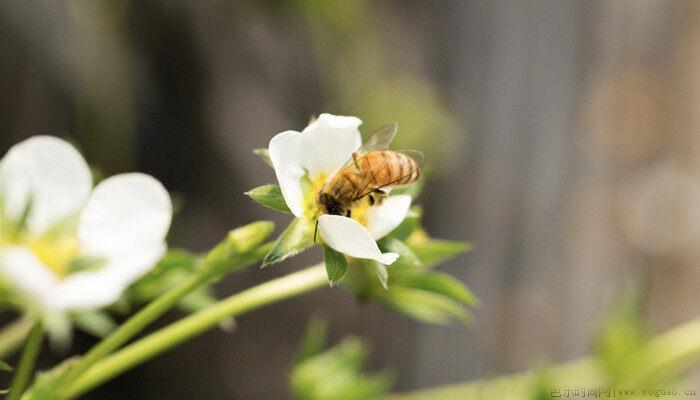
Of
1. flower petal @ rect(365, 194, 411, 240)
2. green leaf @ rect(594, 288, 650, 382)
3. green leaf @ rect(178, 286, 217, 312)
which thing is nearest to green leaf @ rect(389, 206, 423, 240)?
flower petal @ rect(365, 194, 411, 240)

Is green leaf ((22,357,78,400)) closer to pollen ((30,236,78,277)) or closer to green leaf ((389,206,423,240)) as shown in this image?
pollen ((30,236,78,277))

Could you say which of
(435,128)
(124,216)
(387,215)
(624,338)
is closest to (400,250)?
(387,215)

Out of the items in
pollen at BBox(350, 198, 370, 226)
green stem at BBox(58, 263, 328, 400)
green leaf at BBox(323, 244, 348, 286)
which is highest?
green leaf at BBox(323, 244, 348, 286)

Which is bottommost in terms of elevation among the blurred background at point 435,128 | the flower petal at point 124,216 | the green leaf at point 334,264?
the blurred background at point 435,128

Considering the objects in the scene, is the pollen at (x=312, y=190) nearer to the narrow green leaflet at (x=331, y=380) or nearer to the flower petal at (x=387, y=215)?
the flower petal at (x=387, y=215)

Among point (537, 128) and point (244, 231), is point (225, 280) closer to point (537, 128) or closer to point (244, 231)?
point (537, 128)

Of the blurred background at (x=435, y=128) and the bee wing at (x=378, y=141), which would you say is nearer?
the bee wing at (x=378, y=141)

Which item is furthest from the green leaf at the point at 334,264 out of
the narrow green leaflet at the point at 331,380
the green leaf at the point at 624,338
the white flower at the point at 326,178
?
the green leaf at the point at 624,338
